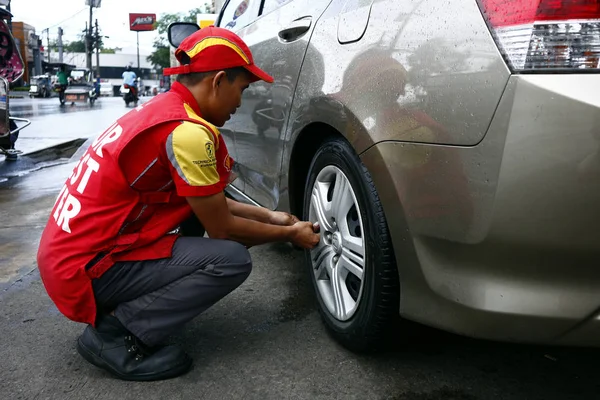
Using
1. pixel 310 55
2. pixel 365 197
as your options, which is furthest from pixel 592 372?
pixel 310 55

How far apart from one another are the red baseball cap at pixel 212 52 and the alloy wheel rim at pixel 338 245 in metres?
0.47

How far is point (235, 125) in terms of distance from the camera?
320cm

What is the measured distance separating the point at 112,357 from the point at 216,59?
3.32 ft

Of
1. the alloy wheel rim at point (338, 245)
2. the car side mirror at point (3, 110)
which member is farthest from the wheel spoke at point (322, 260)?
the car side mirror at point (3, 110)

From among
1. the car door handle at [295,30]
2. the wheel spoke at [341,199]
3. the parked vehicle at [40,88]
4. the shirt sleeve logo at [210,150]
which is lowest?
the parked vehicle at [40,88]

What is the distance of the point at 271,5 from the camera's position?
9.75 feet

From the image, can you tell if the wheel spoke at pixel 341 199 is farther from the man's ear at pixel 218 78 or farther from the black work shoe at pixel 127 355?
the black work shoe at pixel 127 355

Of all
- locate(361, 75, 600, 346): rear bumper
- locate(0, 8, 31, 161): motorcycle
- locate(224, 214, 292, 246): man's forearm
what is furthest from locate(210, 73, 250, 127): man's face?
locate(0, 8, 31, 161): motorcycle

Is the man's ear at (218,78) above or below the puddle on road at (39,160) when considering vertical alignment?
above

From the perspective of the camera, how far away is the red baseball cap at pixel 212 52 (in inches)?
74.5

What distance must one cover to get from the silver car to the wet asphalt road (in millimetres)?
157

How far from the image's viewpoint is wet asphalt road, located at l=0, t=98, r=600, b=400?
1826mm

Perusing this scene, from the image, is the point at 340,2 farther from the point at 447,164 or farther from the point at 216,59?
the point at 447,164

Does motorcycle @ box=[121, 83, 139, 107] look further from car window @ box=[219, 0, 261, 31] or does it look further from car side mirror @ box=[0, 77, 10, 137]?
car window @ box=[219, 0, 261, 31]
